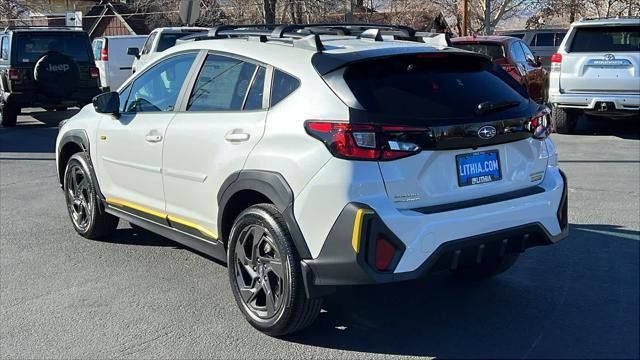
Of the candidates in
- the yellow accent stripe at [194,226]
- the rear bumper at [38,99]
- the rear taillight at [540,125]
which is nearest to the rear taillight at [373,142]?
the rear taillight at [540,125]

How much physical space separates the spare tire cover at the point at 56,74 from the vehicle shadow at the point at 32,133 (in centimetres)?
86

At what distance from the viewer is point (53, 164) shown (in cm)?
1079

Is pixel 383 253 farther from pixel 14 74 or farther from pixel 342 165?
pixel 14 74

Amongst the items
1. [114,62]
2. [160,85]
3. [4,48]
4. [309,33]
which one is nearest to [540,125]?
[309,33]

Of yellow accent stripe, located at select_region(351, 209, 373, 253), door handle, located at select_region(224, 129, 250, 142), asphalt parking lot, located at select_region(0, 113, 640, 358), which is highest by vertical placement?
door handle, located at select_region(224, 129, 250, 142)

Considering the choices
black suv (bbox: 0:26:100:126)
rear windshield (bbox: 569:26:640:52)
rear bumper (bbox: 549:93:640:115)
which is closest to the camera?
rear bumper (bbox: 549:93:640:115)

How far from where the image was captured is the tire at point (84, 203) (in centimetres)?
626

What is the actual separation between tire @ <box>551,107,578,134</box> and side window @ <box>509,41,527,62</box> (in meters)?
2.09

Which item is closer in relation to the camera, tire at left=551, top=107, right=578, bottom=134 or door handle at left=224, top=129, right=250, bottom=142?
door handle at left=224, top=129, right=250, bottom=142

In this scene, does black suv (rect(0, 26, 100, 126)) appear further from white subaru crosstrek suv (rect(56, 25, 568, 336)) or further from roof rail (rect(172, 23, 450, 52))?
white subaru crosstrek suv (rect(56, 25, 568, 336))

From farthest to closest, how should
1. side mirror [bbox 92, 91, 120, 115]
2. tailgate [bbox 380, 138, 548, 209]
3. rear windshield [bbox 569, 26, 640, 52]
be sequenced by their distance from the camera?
rear windshield [bbox 569, 26, 640, 52] < side mirror [bbox 92, 91, 120, 115] < tailgate [bbox 380, 138, 548, 209]

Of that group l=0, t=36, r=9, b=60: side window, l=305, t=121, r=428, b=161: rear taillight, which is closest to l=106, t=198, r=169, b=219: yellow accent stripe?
l=305, t=121, r=428, b=161: rear taillight

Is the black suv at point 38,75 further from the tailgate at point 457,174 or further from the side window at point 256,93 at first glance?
the tailgate at point 457,174

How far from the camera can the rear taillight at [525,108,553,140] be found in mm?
4363
